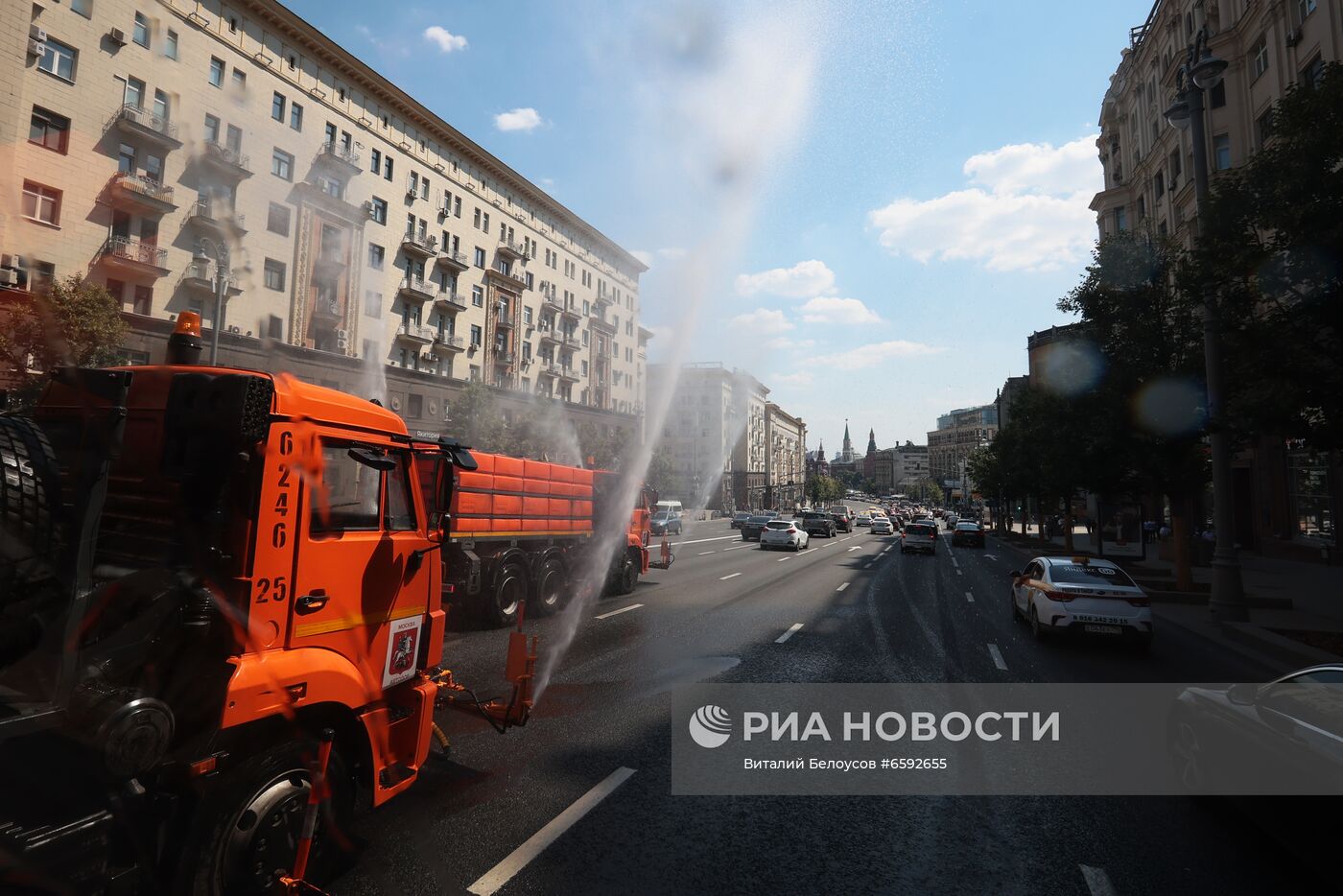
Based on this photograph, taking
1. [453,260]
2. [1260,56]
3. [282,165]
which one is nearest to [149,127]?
[282,165]

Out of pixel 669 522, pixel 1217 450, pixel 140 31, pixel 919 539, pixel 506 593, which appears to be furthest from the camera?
A: pixel 669 522

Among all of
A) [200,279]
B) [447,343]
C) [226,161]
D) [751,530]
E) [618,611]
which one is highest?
[447,343]

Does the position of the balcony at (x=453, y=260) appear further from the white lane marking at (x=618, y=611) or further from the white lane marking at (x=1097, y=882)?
the white lane marking at (x=1097, y=882)

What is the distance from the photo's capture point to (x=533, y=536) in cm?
1187

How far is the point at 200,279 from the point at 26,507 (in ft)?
17.0

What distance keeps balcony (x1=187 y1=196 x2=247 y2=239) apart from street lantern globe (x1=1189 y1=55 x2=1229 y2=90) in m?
16.5

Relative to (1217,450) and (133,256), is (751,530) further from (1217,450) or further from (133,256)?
(133,256)

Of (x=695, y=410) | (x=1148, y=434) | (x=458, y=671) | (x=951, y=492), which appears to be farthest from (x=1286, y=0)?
(x=951, y=492)

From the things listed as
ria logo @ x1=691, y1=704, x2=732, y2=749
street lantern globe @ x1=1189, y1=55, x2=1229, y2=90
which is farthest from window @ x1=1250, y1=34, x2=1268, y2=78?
ria logo @ x1=691, y1=704, x2=732, y2=749

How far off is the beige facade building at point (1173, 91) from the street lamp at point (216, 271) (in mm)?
13893

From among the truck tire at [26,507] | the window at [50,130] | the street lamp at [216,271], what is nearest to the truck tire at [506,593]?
the street lamp at [216,271]

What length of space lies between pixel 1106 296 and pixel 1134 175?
32553 mm

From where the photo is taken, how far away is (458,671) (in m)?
7.91

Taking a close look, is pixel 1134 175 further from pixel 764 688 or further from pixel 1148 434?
pixel 764 688
